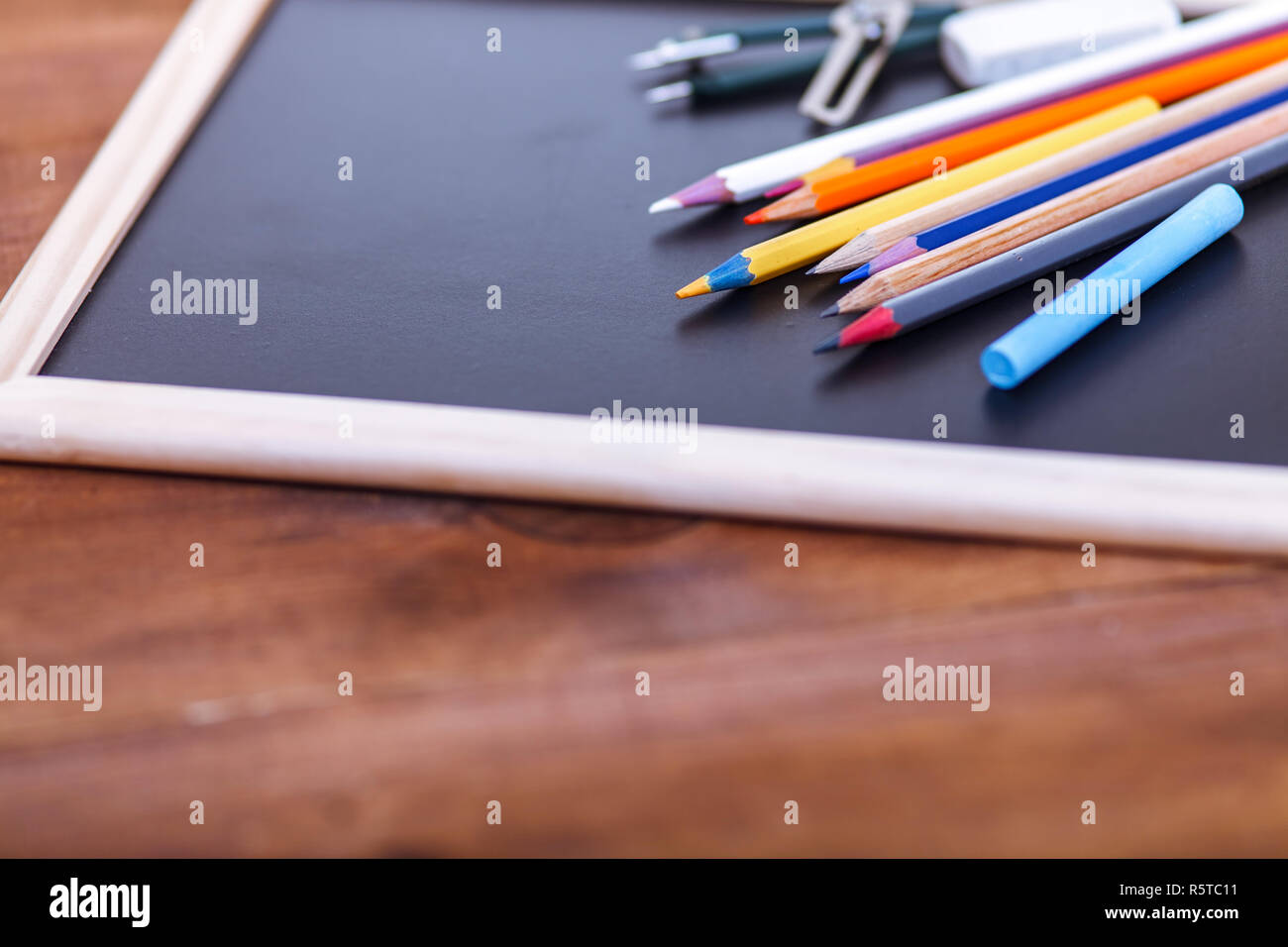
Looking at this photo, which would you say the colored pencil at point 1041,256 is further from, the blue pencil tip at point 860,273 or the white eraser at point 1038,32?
the white eraser at point 1038,32

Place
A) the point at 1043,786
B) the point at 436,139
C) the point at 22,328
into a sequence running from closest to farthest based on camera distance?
the point at 1043,786 → the point at 22,328 → the point at 436,139

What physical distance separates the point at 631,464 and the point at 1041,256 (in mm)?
228

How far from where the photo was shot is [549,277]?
1.98 feet

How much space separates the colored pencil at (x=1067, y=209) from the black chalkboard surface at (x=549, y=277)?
3 centimetres

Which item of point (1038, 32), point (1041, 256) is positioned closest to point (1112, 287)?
point (1041, 256)

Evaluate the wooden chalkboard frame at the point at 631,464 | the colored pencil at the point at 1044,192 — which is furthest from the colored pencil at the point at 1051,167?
the wooden chalkboard frame at the point at 631,464

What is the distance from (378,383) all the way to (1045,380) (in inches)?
12.1

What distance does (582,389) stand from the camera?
0.54 metres

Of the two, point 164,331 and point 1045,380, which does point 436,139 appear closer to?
point 164,331

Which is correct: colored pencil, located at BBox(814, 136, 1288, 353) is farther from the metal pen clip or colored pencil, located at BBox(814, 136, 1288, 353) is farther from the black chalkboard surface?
the metal pen clip

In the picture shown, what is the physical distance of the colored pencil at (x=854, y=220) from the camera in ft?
1.86

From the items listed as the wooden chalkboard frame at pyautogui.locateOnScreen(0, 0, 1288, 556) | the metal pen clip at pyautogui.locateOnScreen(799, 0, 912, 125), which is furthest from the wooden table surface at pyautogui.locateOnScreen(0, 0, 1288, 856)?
the metal pen clip at pyautogui.locateOnScreen(799, 0, 912, 125)

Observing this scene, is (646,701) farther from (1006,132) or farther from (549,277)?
(1006,132)
